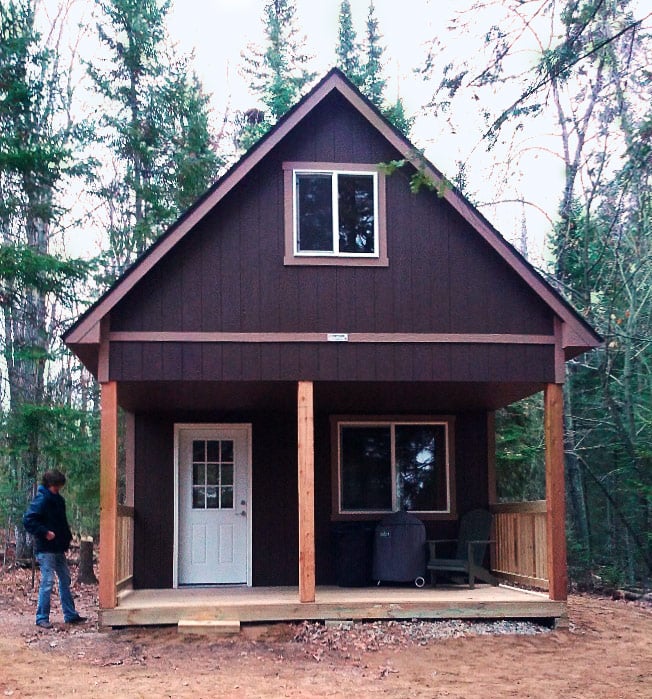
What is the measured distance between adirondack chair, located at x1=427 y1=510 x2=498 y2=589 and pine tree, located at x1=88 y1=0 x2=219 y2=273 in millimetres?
10153

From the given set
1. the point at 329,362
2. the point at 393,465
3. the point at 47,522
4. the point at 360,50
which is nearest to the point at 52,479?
the point at 47,522

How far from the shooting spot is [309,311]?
10.3 meters

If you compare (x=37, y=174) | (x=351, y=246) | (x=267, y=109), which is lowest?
(x=351, y=246)

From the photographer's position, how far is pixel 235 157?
25.5 m

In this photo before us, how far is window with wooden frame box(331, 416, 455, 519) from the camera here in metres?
12.5

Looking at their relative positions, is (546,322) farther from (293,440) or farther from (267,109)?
(267,109)

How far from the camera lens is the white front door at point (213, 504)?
12242mm

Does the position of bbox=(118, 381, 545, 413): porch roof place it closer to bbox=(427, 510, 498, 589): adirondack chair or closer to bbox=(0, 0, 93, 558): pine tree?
bbox=(427, 510, 498, 589): adirondack chair

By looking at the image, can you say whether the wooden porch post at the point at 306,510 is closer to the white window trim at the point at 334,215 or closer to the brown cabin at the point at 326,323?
the brown cabin at the point at 326,323

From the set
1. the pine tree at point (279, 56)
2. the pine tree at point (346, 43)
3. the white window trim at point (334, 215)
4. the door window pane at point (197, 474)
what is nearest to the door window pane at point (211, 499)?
the door window pane at point (197, 474)

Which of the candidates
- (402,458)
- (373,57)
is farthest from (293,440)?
(373,57)

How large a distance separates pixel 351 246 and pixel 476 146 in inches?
119

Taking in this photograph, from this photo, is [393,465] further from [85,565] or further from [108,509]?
[85,565]

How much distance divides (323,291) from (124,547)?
374 centimetres
